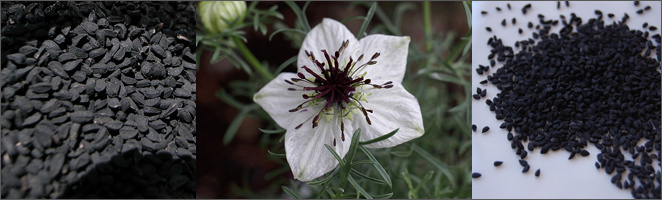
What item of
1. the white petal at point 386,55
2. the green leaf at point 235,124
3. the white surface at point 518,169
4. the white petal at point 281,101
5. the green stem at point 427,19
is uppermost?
the green stem at point 427,19

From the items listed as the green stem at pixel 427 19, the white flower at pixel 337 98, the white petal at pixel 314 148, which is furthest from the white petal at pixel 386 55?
the green stem at pixel 427 19

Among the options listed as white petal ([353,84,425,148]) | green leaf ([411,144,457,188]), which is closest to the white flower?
white petal ([353,84,425,148])

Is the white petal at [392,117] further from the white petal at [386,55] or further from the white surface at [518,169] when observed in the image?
the white surface at [518,169]

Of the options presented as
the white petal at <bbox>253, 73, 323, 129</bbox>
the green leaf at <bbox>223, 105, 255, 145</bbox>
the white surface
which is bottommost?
the white surface

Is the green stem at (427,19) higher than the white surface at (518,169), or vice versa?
the green stem at (427,19)

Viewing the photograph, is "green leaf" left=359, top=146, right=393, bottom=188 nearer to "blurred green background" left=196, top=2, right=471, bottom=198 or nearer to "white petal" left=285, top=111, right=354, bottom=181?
"white petal" left=285, top=111, right=354, bottom=181

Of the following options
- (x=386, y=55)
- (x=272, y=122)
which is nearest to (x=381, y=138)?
(x=386, y=55)

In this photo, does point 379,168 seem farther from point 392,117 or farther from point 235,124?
point 235,124
